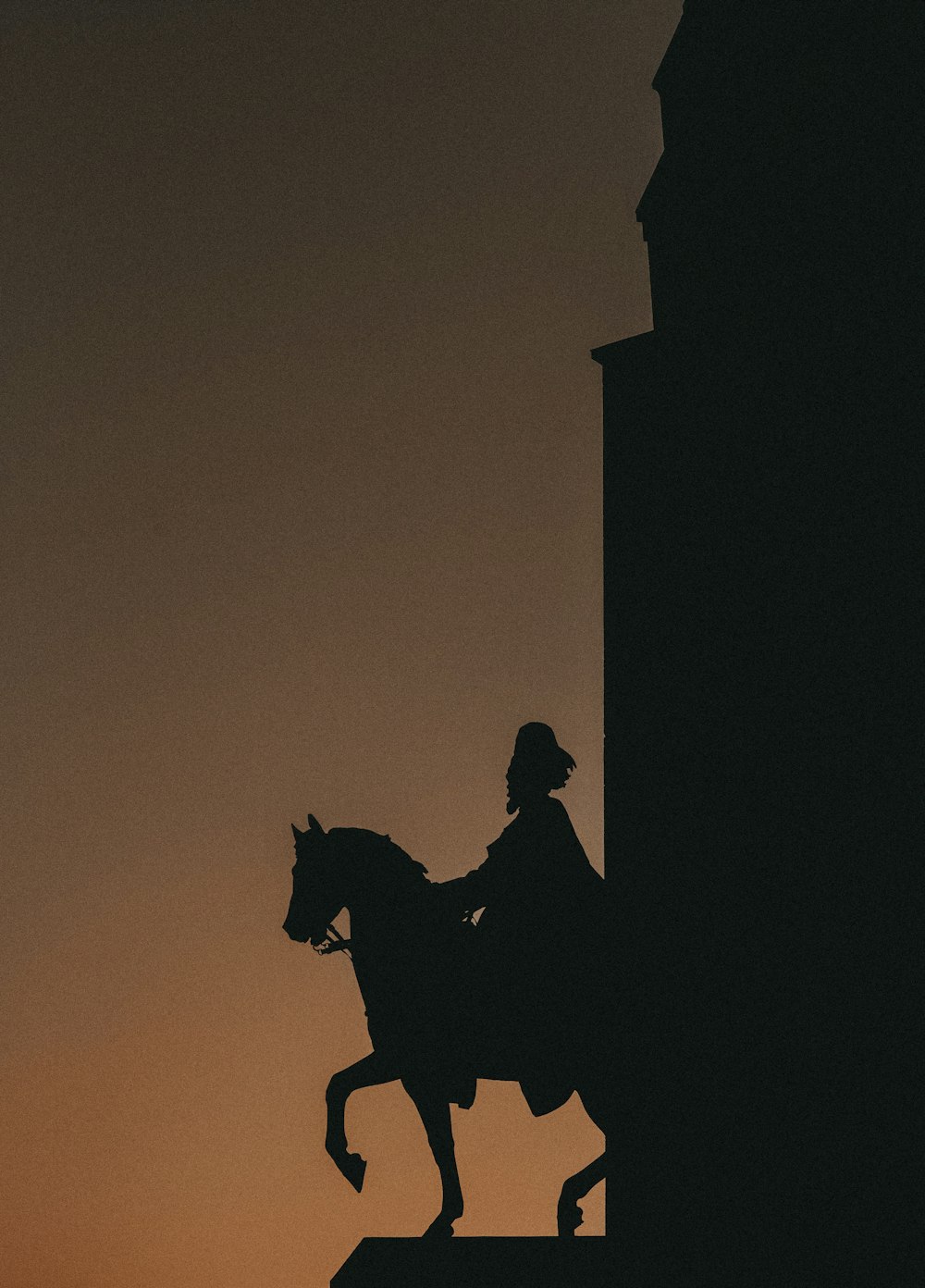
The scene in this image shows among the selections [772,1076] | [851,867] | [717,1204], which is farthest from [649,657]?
[717,1204]

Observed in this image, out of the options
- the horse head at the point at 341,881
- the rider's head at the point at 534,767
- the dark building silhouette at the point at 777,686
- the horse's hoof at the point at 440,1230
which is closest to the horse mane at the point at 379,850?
the horse head at the point at 341,881

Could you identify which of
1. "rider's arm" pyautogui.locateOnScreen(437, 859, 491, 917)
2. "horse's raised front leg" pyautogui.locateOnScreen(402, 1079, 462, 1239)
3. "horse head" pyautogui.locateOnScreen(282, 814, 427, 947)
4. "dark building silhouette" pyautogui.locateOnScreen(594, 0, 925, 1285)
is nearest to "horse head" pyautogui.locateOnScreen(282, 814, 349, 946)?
"horse head" pyautogui.locateOnScreen(282, 814, 427, 947)

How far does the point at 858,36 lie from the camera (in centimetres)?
1112

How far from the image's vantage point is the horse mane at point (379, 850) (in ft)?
37.8

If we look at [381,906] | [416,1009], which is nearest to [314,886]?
[381,906]

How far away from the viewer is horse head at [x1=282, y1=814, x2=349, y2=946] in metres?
11.3

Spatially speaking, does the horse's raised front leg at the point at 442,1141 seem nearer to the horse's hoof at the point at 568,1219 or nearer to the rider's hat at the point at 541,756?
the horse's hoof at the point at 568,1219

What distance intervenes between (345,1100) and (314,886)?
1650 millimetres

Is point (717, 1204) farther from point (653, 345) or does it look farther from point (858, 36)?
point (858, 36)

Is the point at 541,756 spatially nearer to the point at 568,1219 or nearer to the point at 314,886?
the point at 314,886

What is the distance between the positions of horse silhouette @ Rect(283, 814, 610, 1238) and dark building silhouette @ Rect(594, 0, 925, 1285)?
0.49 meters

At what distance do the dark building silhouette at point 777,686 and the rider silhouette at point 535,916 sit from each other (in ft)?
1.36

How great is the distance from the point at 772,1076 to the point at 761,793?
78.7 inches

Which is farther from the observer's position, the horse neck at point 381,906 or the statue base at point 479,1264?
the horse neck at point 381,906
